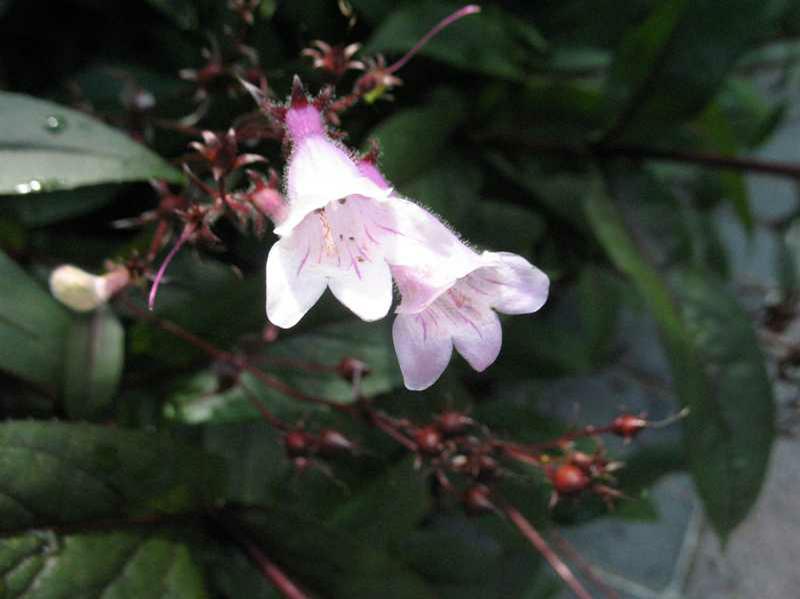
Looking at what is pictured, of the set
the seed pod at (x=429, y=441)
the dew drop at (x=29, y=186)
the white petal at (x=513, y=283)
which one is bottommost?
the seed pod at (x=429, y=441)

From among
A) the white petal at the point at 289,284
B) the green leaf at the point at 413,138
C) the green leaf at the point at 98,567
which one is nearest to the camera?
the white petal at the point at 289,284

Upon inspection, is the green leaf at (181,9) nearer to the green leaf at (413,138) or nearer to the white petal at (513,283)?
the green leaf at (413,138)

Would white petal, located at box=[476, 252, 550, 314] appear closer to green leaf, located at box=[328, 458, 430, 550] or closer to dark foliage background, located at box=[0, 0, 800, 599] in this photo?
dark foliage background, located at box=[0, 0, 800, 599]

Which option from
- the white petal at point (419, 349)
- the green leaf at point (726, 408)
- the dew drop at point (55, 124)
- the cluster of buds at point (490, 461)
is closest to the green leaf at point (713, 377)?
the green leaf at point (726, 408)

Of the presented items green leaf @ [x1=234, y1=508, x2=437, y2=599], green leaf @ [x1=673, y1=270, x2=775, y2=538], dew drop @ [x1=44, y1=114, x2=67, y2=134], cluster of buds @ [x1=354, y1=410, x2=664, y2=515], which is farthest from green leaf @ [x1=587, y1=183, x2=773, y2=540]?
dew drop @ [x1=44, y1=114, x2=67, y2=134]

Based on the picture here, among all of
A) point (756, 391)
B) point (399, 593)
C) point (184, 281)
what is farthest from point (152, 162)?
point (756, 391)

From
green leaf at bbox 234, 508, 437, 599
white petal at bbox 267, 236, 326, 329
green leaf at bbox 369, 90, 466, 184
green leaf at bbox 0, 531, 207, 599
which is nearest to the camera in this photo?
white petal at bbox 267, 236, 326, 329

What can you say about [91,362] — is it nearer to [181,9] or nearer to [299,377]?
[299,377]

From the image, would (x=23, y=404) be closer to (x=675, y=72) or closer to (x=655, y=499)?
(x=675, y=72)
